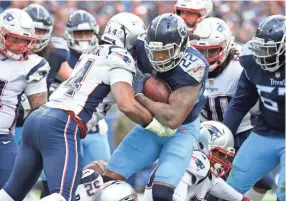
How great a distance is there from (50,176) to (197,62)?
1.22 m

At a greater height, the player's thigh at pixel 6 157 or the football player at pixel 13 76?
the football player at pixel 13 76

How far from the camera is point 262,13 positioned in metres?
13.6

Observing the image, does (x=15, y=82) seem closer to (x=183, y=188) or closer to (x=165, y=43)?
(x=165, y=43)

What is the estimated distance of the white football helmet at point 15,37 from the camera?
262 inches

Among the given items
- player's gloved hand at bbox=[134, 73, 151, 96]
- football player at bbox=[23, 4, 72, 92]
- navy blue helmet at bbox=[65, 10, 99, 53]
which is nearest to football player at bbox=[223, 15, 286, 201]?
player's gloved hand at bbox=[134, 73, 151, 96]

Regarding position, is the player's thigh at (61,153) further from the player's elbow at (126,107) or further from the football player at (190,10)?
the football player at (190,10)

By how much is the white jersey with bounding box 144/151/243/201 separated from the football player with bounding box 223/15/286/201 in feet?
0.73

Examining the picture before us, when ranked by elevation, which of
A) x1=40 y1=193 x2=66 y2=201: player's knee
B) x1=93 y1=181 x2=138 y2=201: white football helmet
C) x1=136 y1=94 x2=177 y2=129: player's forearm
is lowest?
x1=93 y1=181 x2=138 y2=201: white football helmet

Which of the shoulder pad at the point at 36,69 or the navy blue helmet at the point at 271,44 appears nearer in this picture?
the navy blue helmet at the point at 271,44

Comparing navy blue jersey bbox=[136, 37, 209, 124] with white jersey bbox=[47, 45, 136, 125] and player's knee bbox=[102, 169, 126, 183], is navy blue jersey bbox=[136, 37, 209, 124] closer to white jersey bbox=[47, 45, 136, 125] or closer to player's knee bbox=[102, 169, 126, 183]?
white jersey bbox=[47, 45, 136, 125]

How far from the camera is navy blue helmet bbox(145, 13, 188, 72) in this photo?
574 centimetres

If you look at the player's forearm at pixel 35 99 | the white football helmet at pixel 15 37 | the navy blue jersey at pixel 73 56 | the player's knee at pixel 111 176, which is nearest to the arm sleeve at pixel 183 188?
the player's knee at pixel 111 176

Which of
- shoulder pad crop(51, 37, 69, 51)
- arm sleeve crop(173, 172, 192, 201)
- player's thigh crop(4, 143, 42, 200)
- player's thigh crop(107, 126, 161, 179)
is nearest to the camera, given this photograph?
player's thigh crop(4, 143, 42, 200)

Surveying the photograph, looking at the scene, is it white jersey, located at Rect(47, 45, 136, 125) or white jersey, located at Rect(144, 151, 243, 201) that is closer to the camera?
white jersey, located at Rect(47, 45, 136, 125)
